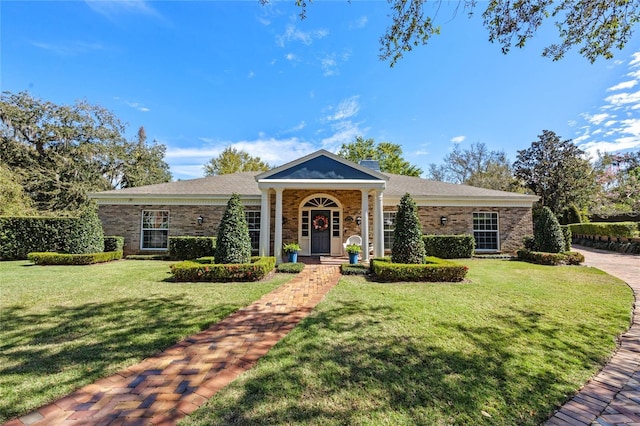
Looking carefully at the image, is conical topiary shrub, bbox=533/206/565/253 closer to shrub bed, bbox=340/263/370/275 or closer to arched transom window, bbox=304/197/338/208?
shrub bed, bbox=340/263/370/275

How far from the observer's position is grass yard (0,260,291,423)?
312 cm

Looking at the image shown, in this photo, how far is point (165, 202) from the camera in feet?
46.2

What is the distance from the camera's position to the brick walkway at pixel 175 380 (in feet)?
8.38

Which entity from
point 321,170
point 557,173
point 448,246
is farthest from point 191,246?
point 557,173

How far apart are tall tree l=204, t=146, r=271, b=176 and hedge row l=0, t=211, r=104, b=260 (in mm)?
20933

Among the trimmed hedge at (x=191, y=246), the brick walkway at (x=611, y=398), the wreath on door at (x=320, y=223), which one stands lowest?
the brick walkway at (x=611, y=398)

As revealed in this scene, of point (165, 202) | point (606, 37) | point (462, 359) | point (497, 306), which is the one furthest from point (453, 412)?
point (165, 202)

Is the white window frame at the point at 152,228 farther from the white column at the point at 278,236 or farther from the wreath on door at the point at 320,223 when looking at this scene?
the wreath on door at the point at 320,223

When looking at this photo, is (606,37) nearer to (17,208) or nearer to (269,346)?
(269,346)

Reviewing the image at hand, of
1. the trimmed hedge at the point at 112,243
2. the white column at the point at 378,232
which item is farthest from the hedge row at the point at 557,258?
the trimmed hedge at the point at 112,243

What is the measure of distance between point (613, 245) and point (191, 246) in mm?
25030

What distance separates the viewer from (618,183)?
28.9 metres

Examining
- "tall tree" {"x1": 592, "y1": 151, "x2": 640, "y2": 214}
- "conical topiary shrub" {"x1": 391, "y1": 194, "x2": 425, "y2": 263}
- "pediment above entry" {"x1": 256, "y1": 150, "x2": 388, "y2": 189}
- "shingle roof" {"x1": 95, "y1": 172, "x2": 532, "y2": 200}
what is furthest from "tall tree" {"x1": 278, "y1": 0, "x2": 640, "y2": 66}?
"tall tree" {"x1": 592, "y1": 151, "x2": 640, "y2": 214}

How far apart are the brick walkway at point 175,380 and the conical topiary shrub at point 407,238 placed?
467 centimetres
